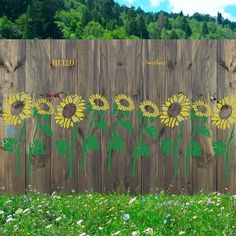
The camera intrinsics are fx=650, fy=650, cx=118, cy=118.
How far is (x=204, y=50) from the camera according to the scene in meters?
6.87

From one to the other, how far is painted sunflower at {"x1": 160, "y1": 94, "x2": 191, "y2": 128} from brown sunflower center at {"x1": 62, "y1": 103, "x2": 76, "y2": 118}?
36.8 inches

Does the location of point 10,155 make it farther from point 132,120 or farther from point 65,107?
point 132,120

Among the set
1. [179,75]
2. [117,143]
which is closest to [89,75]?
[117,143]

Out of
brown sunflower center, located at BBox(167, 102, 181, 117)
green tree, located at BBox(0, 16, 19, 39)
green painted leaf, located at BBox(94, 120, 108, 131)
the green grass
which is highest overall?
green tree, located at BBox(0, 16, 19, 39)

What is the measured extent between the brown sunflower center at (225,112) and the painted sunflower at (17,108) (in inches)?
80.1

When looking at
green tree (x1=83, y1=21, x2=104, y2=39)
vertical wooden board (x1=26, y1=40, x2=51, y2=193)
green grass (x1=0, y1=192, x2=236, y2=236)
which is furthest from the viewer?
A: green tree (x1=83, y1=21, x2=104, y2=39)

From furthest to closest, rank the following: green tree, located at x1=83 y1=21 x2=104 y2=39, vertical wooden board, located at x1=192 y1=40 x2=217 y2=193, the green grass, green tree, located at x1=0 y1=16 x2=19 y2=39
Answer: green tree, located at x1=83 y1=21 x2=104 y2=39 < green tree, located at x1=0 y1=16 x2=19 y2=39 < vertical wooden board, located at x1=192 y1=40 x2=217 y2=193 < the green grass

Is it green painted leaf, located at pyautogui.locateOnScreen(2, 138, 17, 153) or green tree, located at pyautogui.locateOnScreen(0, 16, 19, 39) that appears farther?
green tree, located at pyautogui.locateOnScreen(0, 16, 19, 39)

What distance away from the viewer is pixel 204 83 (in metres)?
6.83

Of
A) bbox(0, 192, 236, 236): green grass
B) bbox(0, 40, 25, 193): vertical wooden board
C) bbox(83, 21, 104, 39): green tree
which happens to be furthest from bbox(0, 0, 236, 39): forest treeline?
bbox(0, 192, 236, 236): green grass

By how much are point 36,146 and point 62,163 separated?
334mm

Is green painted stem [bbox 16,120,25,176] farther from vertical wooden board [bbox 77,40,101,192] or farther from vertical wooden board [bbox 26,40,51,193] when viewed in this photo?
vertical wooden board [bbox 77,40,101,192]

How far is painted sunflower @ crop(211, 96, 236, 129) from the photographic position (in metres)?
6.85

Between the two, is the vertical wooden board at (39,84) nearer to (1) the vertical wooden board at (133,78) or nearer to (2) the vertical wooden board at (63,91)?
(2) the vertical wooden board at (63,91)
